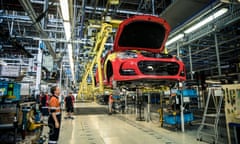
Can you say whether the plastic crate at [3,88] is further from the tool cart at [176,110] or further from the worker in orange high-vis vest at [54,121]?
Answer: the tool cart at [176,110]

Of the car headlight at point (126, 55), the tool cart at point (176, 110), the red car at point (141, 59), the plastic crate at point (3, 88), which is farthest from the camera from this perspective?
the tool cart at point (176, 110)

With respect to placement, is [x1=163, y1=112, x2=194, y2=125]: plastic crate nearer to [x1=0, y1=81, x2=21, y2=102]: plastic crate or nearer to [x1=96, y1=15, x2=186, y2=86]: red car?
[x1=96, y1=15, x2=186, y2=86]: red car

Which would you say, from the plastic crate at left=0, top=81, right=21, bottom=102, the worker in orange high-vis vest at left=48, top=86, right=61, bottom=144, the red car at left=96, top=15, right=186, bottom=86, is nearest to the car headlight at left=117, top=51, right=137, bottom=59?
the red car at left=96, top=15, right=186, bottom=86

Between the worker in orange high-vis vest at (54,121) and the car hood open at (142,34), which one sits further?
the car hood open at (142,34)

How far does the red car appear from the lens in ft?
11.0

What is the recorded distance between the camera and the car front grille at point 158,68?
3.42 meters

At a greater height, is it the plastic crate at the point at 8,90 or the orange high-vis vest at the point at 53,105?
the plastic crate at the point at 8,90

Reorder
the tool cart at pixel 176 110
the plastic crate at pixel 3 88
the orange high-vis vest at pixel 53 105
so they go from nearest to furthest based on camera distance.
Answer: the orange high-vis vest at pixel 53 105 → the plastic crate at pixel 3 88 → the tool cart at pixel 176 110

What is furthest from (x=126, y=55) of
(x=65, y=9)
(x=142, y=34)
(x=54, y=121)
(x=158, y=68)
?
(x=54, y=121)

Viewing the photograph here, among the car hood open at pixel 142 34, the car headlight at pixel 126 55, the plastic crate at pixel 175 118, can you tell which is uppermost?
the car hood open at pixel 142 34

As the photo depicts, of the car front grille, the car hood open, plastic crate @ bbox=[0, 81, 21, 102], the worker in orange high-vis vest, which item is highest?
the car hood open

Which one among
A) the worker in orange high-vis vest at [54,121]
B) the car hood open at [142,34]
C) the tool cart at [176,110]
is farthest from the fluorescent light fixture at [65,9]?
the tool cart at [176,110]

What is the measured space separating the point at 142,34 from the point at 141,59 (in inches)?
35.1

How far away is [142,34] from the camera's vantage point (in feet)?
13.3
